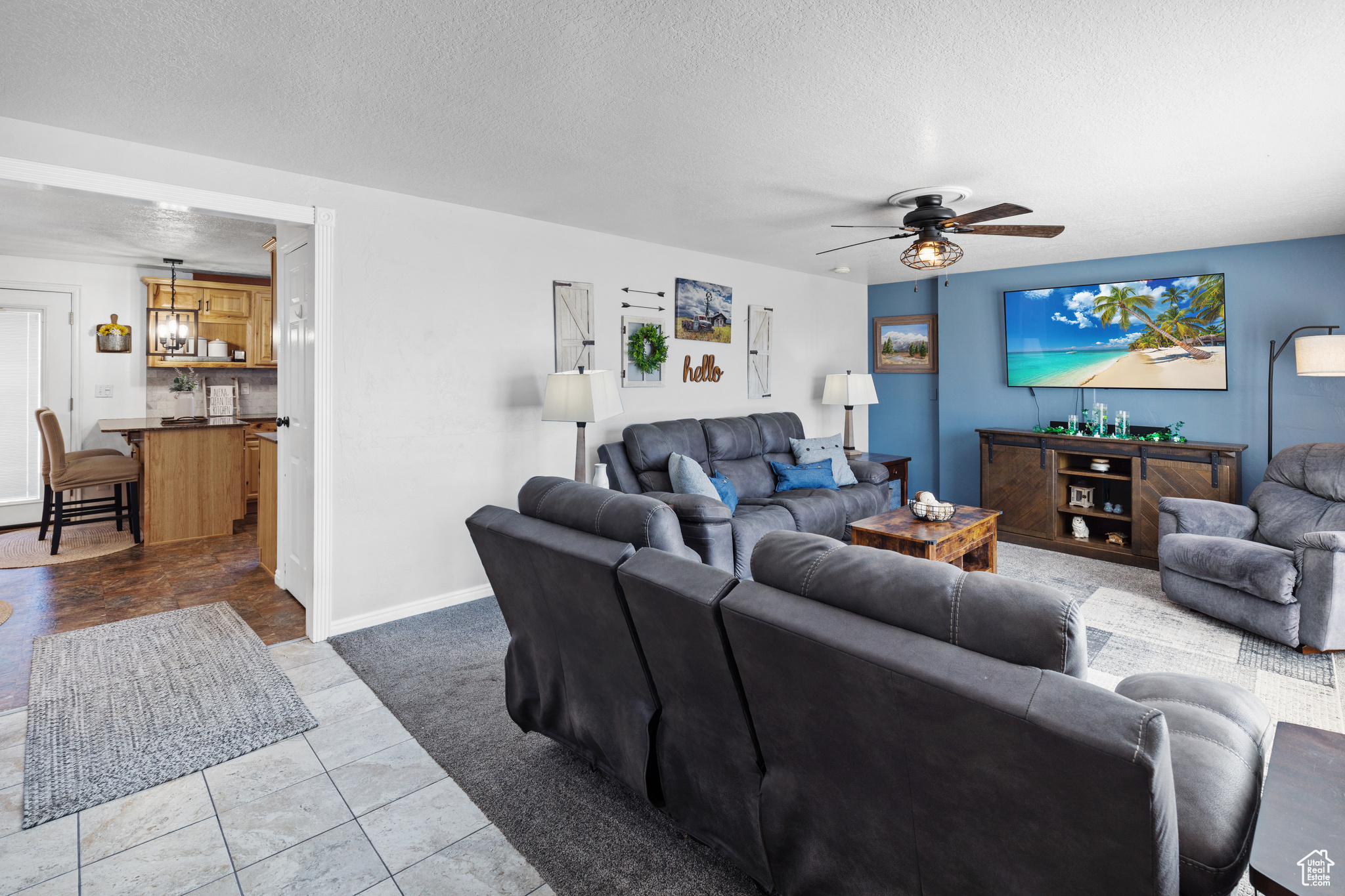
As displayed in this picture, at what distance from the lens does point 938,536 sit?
11.6 feet

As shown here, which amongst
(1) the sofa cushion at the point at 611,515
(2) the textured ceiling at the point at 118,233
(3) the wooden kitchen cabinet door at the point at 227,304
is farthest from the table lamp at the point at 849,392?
(3) the wooden kitchen cabinet door at the point at 227,304

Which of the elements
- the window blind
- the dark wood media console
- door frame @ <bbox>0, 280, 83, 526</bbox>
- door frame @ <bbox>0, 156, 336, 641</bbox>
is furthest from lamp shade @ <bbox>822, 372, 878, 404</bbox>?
the window blind

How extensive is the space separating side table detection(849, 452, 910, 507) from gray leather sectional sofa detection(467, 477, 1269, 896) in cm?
404

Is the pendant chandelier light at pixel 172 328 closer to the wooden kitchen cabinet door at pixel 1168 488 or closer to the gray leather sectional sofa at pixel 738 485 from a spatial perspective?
the gray leather sectional sofa at pixel 738 485

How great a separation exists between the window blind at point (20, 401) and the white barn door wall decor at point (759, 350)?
621cm

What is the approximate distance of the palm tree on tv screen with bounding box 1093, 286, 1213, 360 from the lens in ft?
16.1

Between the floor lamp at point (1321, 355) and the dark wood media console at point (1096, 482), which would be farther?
the dark wood media console at point (1096, 482)

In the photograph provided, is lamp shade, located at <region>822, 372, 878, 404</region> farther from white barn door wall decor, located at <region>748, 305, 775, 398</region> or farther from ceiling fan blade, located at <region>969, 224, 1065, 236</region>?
ceiling fan blade, located at <region>969, 224, 1065, 236</region>

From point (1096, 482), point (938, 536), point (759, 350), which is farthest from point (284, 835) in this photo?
point (1096, 482)

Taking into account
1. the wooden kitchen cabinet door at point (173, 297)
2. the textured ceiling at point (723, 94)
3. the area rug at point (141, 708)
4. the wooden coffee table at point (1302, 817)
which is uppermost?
the wooden kitchen cabinet door at point (173, 297)

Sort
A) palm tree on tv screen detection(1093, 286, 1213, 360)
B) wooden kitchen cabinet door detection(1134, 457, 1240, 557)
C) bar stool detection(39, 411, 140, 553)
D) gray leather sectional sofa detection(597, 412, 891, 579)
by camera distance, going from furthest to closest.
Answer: palm tree on tv screen detection(1093, 286, 1213, 360)
bar stool detection(39, 411, 140, 553)
wooden kitchen cabinet door detection(1134, 457, 1240, 557)
gray leather sectional sofa detection(597, 412, 891, 579)

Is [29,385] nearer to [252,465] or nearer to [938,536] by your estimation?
[252,465]

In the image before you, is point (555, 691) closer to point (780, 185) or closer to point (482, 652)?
point (482, 652)

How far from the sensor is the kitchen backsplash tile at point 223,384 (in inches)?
243
